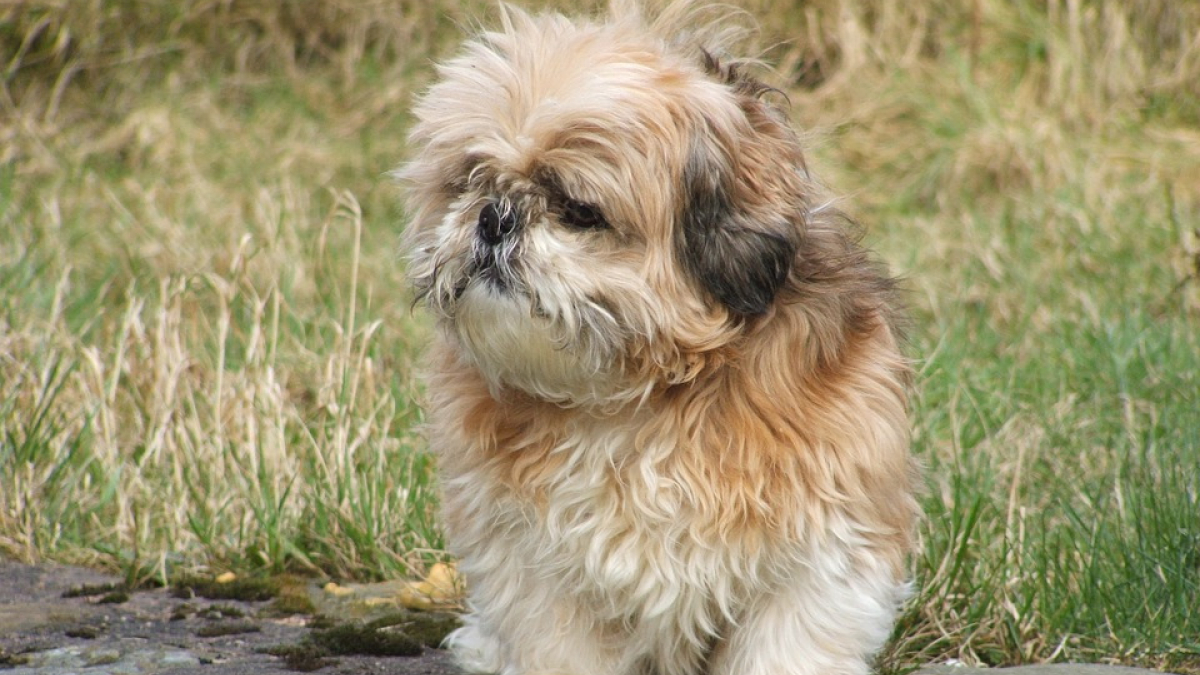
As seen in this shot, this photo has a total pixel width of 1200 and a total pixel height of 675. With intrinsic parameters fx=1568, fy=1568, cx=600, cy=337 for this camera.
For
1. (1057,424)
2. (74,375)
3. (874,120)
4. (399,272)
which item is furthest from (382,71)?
(1057,424)

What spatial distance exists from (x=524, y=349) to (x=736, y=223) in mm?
485

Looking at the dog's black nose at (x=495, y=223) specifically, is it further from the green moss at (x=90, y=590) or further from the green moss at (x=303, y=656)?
the green moss at (x=90, y=590)

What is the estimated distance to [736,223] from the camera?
10.0ft

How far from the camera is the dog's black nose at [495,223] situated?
2928mm

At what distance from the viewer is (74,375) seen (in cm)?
530

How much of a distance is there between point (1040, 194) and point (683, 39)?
4661mm

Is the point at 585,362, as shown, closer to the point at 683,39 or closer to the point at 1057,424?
the point at 683,39

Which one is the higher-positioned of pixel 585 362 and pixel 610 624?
pixel 585 362

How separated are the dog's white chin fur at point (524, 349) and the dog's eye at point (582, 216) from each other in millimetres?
174

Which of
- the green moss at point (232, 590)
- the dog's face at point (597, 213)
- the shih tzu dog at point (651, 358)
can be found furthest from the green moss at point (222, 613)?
the dog's face at point (597, 213)

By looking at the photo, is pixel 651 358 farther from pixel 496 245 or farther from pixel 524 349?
pixel 496 245

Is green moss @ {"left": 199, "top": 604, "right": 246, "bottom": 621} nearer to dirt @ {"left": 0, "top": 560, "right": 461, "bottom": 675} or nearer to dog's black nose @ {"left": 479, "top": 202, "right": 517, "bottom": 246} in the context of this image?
dirt @ {"left": 0, "top": 560, "right": 461, "bottom": 675}

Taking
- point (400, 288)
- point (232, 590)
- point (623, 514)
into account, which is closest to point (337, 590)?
point (232, 590)

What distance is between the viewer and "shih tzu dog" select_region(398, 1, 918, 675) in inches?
116
